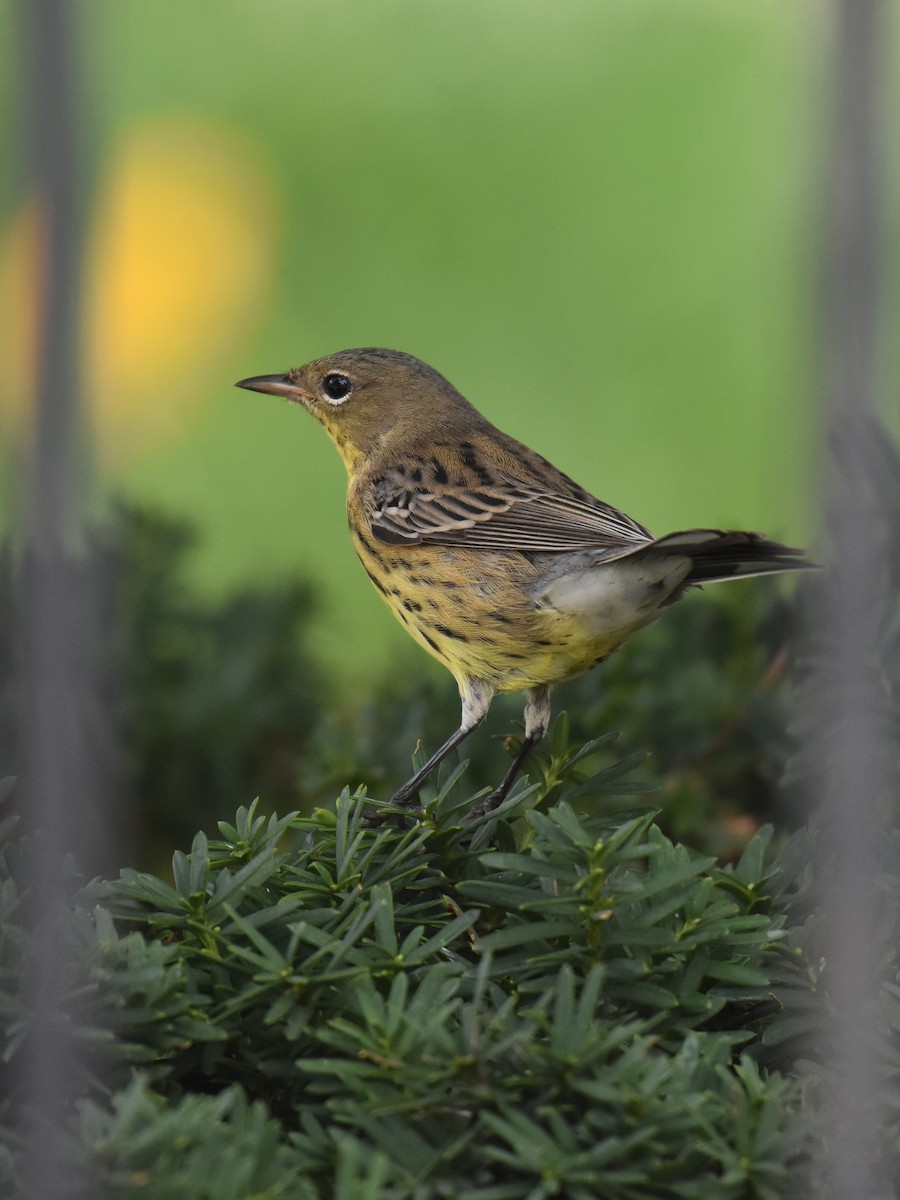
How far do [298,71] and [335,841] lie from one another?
425 centimetres

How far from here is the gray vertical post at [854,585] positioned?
2.41 ft

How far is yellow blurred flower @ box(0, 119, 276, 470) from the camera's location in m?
4.25

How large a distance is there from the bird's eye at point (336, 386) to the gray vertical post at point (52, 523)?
146 cm

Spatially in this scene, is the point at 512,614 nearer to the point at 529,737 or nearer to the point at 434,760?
the point at 529,737

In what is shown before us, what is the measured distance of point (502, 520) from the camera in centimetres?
204

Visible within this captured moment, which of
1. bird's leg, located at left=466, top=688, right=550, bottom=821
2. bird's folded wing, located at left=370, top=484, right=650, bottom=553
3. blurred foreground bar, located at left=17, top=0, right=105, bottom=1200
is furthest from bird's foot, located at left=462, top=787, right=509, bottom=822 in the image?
blurred foreground bar, located at left=17, top=0, right=105, bottom=1200

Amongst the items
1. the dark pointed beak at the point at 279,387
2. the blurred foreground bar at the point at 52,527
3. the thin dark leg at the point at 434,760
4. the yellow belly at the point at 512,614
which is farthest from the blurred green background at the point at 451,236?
the blurred foreground bar at the point at 52,527

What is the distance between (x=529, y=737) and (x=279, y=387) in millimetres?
772

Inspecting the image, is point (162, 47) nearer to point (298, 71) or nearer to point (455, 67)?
point (298, 71)

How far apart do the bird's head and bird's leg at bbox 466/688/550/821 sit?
54cm

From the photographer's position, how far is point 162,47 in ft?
16.5

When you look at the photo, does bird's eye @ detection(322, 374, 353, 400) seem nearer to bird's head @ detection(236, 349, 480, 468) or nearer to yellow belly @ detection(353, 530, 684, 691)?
bird's head @ detection(236, 349, 480, 468)

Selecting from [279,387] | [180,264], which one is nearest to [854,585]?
[279,387]

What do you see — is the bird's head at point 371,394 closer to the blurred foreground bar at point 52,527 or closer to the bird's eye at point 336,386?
the bird's eye at point 336,386
